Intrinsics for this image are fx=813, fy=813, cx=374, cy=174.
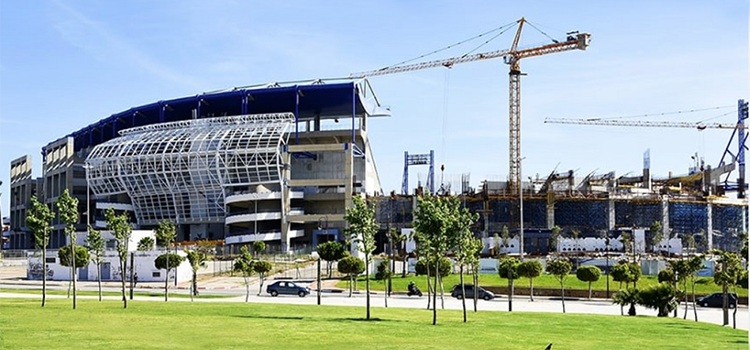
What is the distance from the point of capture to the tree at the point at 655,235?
120m

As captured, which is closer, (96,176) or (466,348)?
(466,348)

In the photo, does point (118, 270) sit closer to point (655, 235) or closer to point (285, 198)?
point (285, 198)

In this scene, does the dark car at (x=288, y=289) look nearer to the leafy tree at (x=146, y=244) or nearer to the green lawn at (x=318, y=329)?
the leafy tree at (x=146, y=244)

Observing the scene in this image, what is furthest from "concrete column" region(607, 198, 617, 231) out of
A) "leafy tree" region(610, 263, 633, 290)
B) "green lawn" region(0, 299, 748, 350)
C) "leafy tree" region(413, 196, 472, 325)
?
"leafy tree" region(413, 196, 472, 325)

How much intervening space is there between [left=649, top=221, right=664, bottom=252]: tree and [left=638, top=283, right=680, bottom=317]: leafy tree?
69.4 meters

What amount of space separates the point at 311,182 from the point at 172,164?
24.0 metres

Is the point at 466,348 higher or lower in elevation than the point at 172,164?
lower

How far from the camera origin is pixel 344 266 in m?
61.0

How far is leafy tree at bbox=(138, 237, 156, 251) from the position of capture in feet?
242

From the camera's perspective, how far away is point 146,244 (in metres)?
73.1

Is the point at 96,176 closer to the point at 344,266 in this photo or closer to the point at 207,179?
the point at 207,179

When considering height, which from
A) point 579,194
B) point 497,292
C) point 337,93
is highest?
point 337,93

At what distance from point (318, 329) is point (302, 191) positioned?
102 meters

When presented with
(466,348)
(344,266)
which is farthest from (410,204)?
(466,348)
